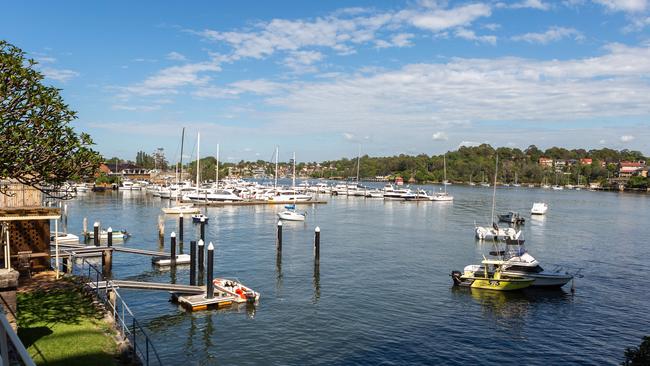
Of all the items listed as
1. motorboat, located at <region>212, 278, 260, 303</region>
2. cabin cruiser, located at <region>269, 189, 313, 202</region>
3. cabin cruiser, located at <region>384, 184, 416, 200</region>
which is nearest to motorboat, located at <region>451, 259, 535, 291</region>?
motorboat, located at <region>212, 278, 260, 303</region>

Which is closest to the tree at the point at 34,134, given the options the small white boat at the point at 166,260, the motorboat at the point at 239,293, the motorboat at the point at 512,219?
the motorboat at the point at 239,293

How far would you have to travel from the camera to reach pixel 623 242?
61.9 metres

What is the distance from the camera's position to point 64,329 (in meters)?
17.0

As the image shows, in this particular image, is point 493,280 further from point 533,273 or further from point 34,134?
point 34,134

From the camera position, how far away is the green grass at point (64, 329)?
14984 millimetres

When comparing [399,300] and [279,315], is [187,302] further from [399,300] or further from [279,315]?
[399,300]

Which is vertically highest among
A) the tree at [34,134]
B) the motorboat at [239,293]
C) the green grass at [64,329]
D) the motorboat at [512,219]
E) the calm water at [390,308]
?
the tree at [34,134]

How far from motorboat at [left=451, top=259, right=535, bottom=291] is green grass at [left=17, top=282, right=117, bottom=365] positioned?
83.8ft

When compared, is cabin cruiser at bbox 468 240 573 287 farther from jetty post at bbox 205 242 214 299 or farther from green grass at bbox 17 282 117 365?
green grass at bbox 17 282 117 365

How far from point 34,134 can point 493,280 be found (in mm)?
30607

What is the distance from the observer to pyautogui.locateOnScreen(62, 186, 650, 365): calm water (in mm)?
23922

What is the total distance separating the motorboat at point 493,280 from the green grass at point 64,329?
25555 mm

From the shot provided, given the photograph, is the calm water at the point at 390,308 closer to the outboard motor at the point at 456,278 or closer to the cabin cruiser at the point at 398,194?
the outboard motor at the point at 456,278

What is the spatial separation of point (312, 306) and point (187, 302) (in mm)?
7511
